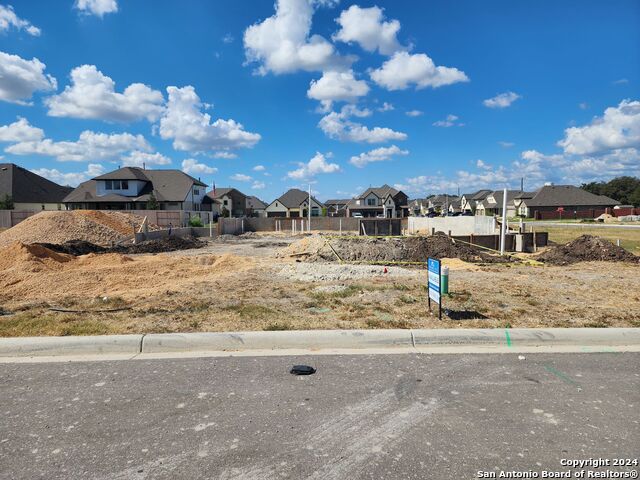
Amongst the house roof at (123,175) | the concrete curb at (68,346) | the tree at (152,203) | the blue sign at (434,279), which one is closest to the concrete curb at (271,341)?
the concrete curb at (68,346)

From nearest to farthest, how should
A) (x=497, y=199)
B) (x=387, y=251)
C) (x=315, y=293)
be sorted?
(x=315, y=293) < (x=387, y=251) < (x=497, y=199)

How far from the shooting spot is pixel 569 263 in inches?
613

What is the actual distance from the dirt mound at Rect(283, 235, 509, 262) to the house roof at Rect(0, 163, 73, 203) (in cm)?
5436

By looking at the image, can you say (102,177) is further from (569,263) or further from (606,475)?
(606,475)

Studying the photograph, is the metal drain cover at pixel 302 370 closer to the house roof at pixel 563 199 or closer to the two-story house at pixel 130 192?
the two-story house at pixel 130 192

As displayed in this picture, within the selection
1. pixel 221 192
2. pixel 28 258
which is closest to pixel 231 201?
pixel 221 192

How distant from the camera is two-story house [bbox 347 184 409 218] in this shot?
90.0 m

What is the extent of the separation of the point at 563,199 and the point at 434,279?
94680mm

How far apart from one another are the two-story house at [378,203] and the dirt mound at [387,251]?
70.2m

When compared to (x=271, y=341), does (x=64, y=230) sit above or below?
above

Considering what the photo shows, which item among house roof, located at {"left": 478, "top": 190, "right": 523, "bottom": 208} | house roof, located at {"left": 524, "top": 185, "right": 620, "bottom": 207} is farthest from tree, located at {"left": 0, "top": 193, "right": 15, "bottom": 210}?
house roof, located at {"left": 478, "top": 190, "right": 523, "bottom": 208}

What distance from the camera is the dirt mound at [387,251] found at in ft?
57.0

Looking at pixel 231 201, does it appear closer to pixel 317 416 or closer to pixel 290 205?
pixel 290 205

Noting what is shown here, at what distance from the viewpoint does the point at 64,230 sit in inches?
1042
